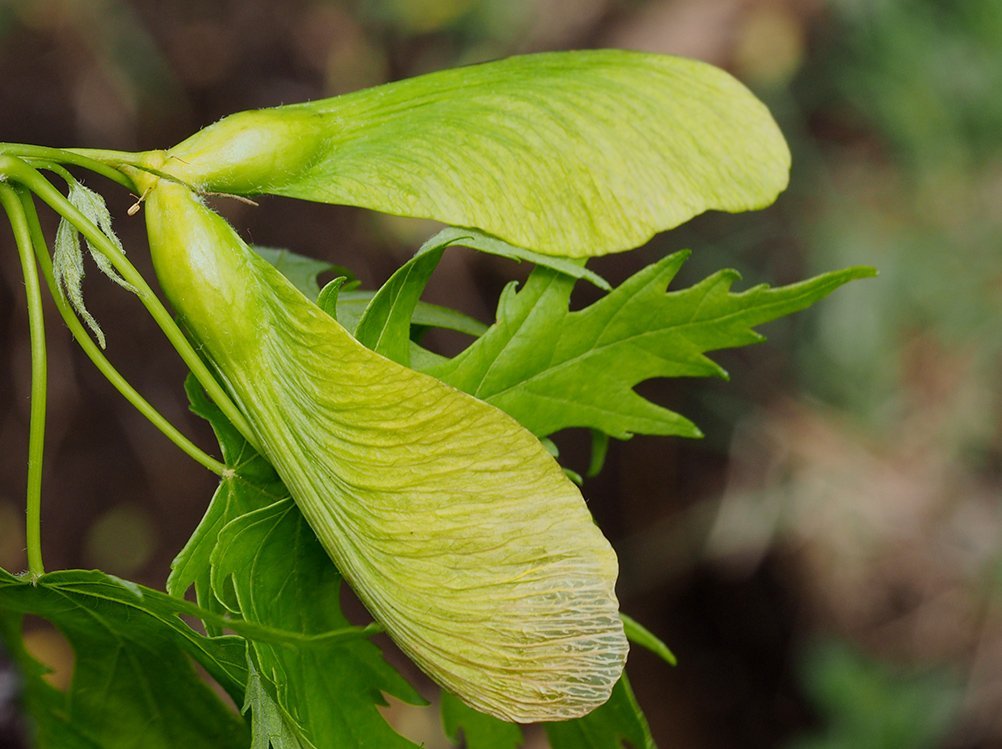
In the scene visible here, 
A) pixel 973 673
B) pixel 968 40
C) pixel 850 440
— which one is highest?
pixel 968 40

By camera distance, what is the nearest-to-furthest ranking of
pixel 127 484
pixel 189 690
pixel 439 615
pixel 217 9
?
pixel 439 615, pixel 189 690, pixel 127 484, pixel 217 9

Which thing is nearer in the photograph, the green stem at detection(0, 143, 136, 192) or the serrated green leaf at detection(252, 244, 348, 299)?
the green stem at detection(0, 143, 136, 192)

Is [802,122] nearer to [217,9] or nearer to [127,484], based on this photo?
[217,9]

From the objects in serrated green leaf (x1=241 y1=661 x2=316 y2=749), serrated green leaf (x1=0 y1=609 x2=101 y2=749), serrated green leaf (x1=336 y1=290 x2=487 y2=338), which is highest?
serrated green leaf (x1=336 y1=290 x2=487 y2=338)

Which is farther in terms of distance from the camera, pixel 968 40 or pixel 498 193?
pixel 968 40

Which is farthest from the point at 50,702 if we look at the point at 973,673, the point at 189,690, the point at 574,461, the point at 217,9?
the point at 217,9

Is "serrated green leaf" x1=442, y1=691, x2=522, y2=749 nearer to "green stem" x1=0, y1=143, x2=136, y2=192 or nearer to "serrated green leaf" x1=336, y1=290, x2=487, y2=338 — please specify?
"serrated green leaf" x1=336, y1=290, x2=487, y2=338

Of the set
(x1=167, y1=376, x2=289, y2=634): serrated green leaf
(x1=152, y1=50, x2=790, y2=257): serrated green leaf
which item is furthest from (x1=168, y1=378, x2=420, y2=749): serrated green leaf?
(x1=152, y1=50, x2=790, y2=257): serrated green leaf

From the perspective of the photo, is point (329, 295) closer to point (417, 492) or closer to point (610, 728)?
point (417, 492)
